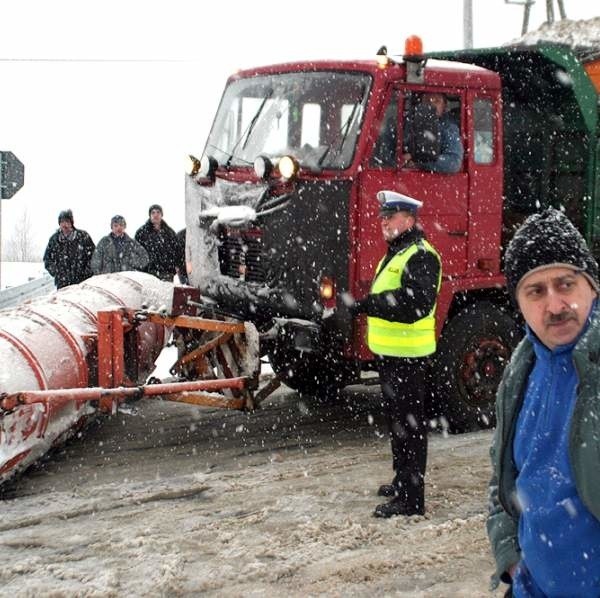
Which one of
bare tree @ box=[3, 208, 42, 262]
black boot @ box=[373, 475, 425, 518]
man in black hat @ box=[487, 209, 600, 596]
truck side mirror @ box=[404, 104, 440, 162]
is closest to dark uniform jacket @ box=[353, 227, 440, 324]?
black boot @ box=[373, 475, 425, 518]

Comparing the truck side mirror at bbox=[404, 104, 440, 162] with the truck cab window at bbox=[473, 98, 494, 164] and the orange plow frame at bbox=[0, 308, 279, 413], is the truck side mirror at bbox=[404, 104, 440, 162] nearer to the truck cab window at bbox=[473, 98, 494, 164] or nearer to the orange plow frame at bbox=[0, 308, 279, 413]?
the truck cab window at bbox=[473, 98, 494, 164]

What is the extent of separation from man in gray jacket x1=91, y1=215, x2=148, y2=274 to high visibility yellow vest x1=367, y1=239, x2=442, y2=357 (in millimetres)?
4620

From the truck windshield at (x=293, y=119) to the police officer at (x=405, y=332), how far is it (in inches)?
49.0

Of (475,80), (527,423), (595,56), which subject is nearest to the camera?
(527,423)

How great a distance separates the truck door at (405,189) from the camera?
5.77 meters

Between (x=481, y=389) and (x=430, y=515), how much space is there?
1922 millimetres

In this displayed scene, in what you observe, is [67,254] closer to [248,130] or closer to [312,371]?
[312,371]

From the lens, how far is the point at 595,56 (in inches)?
289

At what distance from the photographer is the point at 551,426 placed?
6.07 ft

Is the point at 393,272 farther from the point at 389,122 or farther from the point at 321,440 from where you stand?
the point at 321,440

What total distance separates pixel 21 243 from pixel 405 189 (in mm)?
42046

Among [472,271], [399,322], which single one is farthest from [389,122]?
[399,322]

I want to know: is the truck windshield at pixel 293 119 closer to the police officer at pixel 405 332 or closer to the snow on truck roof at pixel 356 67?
the snow on truck roof at pixel 356 67

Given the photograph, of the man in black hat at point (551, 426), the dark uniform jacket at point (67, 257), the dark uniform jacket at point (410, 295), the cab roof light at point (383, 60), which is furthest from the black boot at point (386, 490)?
the dark uniform jacket at point (67, 257)
